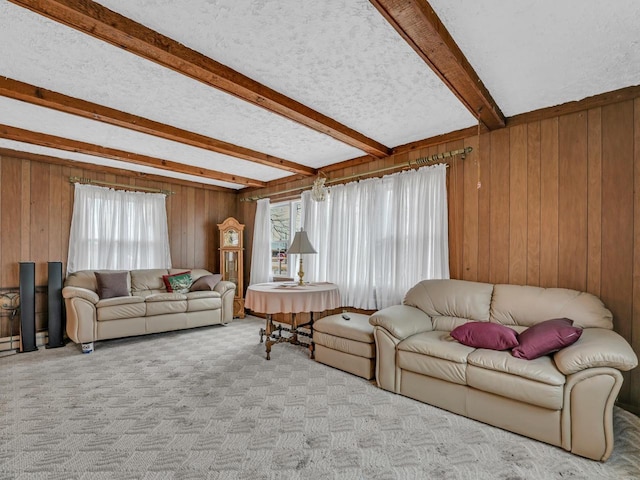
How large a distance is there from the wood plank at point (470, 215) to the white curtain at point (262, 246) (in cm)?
333

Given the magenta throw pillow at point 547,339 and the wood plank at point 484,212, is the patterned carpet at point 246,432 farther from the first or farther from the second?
the wood plank at point 484,212

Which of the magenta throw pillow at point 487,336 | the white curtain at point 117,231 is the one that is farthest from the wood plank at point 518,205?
the white curtain at point 117,231

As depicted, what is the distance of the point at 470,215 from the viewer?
3.40m

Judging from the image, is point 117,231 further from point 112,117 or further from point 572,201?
point 572,201

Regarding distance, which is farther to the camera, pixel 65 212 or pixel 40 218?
pixel 65 212

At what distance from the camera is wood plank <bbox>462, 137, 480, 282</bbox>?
3.36 m

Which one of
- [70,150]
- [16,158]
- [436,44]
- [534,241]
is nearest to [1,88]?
[70,150]

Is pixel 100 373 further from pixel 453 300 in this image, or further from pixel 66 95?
pixel 453 300

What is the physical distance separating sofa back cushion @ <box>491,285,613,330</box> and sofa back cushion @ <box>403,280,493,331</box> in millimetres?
96

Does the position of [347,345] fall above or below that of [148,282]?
below

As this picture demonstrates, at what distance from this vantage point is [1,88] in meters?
2.38

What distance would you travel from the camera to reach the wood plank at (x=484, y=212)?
3270 mm

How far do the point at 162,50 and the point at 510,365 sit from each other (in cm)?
294

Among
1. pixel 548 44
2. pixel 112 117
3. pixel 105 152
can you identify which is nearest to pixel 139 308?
pixel 105 152
